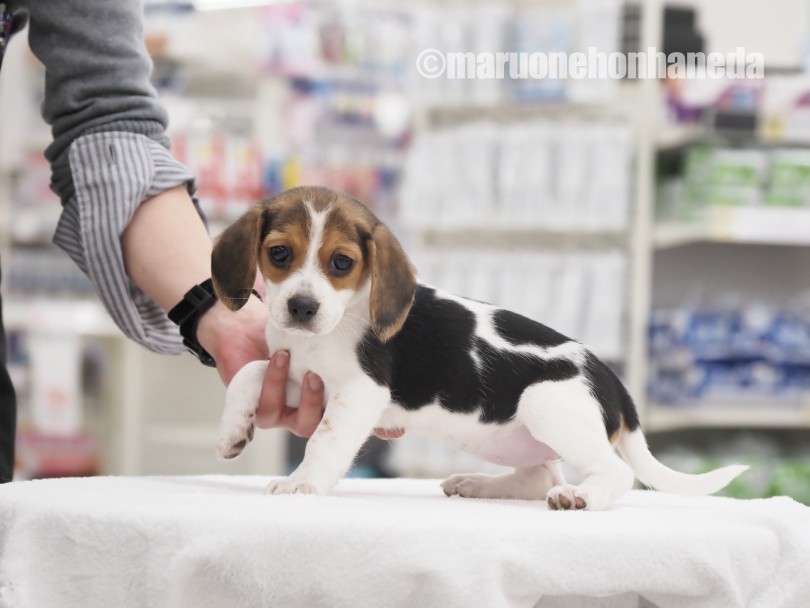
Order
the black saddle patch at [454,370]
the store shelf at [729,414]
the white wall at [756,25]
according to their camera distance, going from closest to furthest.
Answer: the black saddle patch at [454,370] < the store shelf at [729,414] < the white wall at [756,25]

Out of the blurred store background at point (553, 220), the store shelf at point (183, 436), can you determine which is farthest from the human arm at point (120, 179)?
the store shelf at point (183, 436)

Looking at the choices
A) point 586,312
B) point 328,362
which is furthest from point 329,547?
point 586,312

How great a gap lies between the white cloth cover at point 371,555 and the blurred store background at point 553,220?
7.76 feet

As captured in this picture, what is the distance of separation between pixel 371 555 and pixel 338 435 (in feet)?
1.09

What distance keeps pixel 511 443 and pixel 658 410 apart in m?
2.27

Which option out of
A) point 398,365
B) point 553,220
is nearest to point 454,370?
point 398,365

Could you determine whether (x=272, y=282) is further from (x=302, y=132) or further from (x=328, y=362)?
(x=302, y=132)

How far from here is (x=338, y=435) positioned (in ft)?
4.17

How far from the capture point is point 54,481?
4.24 feet

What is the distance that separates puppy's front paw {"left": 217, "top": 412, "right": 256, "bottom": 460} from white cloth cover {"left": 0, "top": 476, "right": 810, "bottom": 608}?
18 cm

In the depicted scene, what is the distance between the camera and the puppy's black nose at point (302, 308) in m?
1.21

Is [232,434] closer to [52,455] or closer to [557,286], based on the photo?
[557,286]

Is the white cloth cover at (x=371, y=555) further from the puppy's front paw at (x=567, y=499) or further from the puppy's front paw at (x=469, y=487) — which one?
the puppy's front paw at (x=469, y=487)

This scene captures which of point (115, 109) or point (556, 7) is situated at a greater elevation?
point (556, 7)
